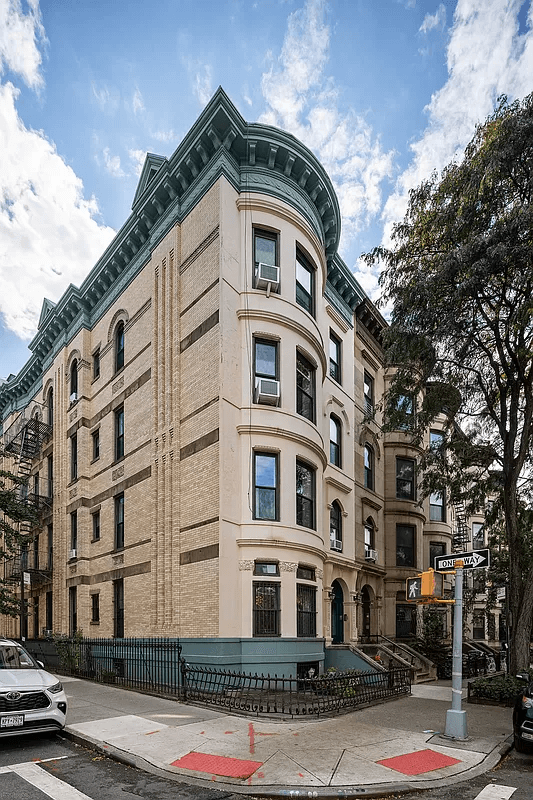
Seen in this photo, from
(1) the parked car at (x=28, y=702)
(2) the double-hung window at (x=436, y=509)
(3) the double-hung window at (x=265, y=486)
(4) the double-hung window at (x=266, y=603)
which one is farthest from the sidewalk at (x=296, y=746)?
(2) the double-hung window at (x=436, y=509)

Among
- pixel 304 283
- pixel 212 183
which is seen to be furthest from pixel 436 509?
pixel 212 183

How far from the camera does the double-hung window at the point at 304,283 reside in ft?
66.5

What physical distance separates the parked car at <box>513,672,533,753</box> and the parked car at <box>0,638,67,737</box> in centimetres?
724

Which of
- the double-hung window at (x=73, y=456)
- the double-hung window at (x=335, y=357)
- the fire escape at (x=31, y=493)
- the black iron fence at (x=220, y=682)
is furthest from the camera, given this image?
the fire escape at (x=31, y=493)

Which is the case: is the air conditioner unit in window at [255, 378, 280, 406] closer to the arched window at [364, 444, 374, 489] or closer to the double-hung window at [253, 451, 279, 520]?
the double-hung window at [253, 451, 279, 520]

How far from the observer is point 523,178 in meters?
15.2

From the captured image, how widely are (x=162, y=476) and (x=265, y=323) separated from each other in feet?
18.6

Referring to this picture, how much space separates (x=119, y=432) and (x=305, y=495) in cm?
832

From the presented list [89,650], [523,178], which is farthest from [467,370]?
[89,650]

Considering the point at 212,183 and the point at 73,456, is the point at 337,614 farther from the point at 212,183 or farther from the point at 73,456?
the point at 212,183

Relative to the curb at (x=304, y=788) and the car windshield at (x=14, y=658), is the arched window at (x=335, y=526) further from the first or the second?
the curb at (x=304, y=788)

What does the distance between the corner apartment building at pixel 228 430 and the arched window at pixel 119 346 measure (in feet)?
0.30

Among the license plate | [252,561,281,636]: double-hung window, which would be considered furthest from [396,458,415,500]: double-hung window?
the license plate

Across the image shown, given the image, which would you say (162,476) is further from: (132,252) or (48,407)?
(48,407)
